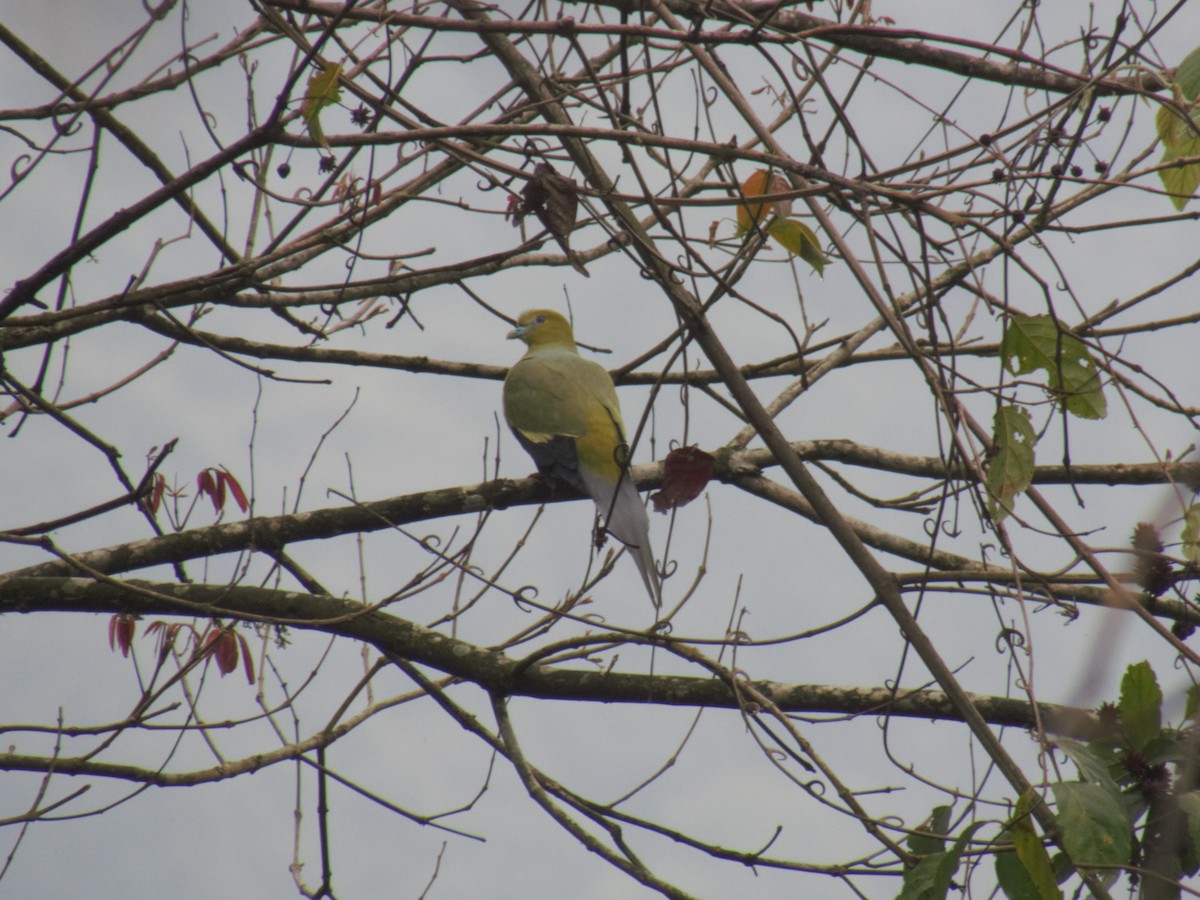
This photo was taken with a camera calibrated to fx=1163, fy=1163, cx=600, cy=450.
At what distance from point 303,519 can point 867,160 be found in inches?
84.0

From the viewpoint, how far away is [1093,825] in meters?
1.88

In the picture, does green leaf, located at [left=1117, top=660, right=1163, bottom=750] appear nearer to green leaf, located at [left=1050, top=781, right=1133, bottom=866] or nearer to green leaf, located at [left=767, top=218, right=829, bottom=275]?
green leaf, located at [left=1050, top=781, right=1133, bottom=866]

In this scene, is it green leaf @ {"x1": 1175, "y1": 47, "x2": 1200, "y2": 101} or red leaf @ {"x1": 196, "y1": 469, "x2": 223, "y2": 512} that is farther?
red leaf @ {"x1": 196, "y1": 469, "x2": 223, "y2": 512}

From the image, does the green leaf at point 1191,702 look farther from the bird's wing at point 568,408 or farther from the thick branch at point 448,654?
the bird's wing at point 568,408

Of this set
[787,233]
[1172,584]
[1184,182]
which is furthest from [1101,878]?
[1184,182]

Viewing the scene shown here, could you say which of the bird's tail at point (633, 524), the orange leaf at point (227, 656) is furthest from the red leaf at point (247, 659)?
the bird's tail at point (633, 524)

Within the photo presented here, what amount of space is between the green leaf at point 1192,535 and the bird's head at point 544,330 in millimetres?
4286

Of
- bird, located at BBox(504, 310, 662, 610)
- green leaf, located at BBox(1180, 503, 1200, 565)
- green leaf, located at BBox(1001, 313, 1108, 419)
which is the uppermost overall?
bird, located at BBox(504, 310, 662, 610)

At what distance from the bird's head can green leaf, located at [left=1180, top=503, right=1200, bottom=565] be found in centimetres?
429

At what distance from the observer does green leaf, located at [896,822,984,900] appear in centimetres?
202

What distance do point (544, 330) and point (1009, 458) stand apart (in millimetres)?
4553

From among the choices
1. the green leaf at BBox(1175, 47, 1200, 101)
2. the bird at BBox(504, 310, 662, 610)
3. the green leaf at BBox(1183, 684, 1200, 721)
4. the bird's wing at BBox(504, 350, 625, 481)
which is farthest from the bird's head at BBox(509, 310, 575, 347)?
the green leaf at BBox(1183, 684, 1200, 721)

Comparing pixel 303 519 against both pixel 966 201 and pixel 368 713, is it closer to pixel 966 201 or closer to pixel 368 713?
pixel 368 713

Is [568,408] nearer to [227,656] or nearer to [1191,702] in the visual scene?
[227,656]
